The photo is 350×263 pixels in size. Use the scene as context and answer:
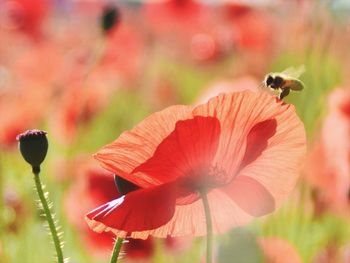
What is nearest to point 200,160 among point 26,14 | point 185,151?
point 185,151

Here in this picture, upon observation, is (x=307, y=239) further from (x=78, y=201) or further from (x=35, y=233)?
(x=35, y=233)

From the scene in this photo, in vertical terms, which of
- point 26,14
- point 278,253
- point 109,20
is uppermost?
point 26,14

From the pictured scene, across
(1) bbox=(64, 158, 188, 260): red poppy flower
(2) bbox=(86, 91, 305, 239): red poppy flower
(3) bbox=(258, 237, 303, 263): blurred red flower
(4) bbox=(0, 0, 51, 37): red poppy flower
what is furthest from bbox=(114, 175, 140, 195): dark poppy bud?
(4) bbox=(0, 0, 51, 37): red poppy flower

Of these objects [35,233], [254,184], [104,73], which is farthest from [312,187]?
[104,73]

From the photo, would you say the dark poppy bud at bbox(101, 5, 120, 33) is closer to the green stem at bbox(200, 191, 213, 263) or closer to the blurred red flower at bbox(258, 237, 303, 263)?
the blurred red flower at bbox(258, 237, 303, 263)

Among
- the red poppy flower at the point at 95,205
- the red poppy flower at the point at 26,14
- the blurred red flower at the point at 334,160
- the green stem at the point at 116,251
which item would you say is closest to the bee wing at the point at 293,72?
the green stem at the point at 116,251

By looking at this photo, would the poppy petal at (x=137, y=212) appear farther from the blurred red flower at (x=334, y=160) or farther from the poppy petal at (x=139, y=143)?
the blurred red flower at (x=334, y=160)

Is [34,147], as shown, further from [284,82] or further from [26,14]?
[26,14]
